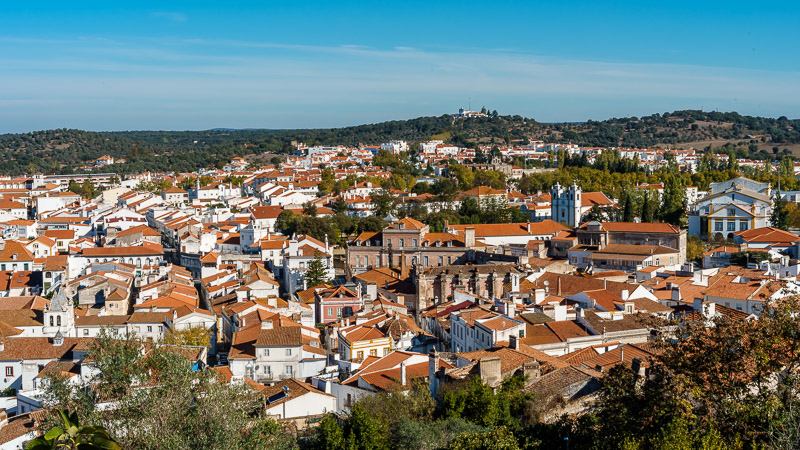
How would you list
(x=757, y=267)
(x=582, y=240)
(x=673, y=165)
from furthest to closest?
(x=673, y=165) < (x=582, y=240) < (x=757, y=267)

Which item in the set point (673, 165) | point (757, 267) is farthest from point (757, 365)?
point (673, 165)

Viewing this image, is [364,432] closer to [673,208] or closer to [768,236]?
[768,236]

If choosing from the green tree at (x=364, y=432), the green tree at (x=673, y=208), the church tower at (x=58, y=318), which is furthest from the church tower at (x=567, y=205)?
the green tree at (x=364, y=432)

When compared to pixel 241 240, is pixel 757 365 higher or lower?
higher

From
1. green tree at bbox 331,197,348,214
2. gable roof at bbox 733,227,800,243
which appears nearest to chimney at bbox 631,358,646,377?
gable roof at bbox 733,227,800,243

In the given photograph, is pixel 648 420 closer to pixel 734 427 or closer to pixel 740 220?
pixel 734 427

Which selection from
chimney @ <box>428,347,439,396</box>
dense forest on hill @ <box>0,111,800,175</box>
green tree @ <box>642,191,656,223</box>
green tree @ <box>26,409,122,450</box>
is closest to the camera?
green tree @ <box>26,409,122,450</box>

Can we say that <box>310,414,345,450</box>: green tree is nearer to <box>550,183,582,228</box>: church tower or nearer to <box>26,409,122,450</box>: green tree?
<box>26,409,122,450</box>: green tree

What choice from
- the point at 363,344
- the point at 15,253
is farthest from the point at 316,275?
the point at 15,253
